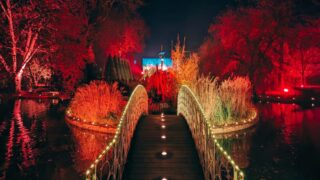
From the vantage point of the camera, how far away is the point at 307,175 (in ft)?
25.7

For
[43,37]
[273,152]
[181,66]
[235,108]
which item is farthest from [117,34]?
[273,152]

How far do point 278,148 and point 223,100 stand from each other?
12.7ft

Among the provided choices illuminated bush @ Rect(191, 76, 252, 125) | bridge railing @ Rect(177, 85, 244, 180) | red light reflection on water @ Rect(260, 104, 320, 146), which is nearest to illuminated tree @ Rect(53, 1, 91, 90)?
illuminated bush @ Rect(191, 76, 252, 125)

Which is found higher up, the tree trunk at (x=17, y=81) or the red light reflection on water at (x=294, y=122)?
the tree trunk at (x=17, y=81)

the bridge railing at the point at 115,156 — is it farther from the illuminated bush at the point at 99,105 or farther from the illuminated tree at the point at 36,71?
the illuminated tree at the point at 36,71

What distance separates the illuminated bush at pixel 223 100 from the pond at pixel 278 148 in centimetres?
88

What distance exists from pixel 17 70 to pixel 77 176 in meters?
22.1

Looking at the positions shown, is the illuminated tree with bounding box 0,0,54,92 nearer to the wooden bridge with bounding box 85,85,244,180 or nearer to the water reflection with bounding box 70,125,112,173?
the water reflection with bounding box 70,125,112,173

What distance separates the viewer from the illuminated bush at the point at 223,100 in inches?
510

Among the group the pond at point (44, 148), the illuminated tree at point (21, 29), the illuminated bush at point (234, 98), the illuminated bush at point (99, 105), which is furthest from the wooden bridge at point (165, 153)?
the illuminated tree at point (21, 29)

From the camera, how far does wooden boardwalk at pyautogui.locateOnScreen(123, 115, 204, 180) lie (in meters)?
7.72

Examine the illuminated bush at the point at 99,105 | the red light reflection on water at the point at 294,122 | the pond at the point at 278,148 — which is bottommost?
the pond at the point at 278,148

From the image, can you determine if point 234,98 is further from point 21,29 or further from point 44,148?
point 21,29

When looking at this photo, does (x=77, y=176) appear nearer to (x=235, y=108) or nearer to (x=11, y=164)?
(x=11, y=164)
